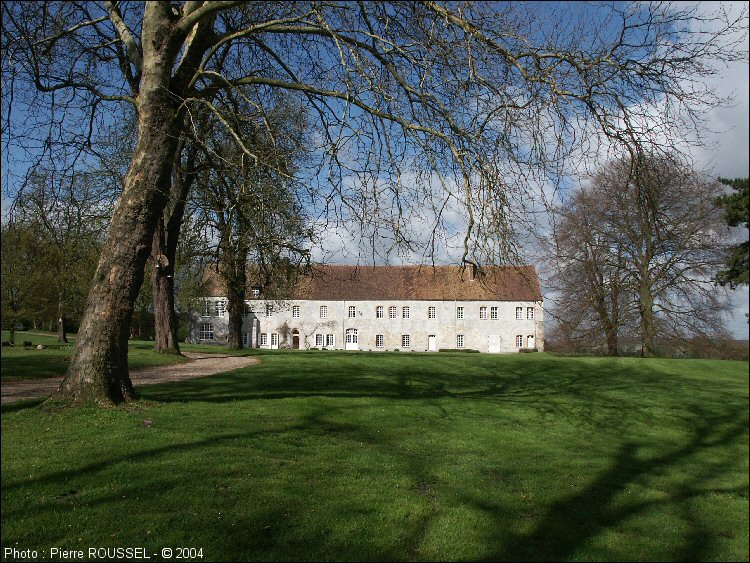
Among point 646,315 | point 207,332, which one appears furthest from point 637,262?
point 207,332

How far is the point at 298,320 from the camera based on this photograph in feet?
206

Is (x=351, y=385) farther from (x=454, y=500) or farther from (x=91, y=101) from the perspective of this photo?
(x=454, y=500)

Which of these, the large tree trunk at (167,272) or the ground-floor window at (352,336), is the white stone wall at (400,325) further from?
the large tree trunk at (167,272)

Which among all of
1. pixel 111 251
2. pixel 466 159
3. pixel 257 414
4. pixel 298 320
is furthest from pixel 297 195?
pixel 298 320

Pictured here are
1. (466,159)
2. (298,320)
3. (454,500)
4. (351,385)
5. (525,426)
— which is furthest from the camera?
(298,320)

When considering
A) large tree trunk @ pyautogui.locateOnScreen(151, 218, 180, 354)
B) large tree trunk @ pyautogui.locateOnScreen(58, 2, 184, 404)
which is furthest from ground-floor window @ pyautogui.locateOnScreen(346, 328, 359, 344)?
large tree trunk @ pyautogui.locateOnScreen(58, 2, 184, 404)

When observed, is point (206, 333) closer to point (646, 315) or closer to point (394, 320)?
point (394, 320)

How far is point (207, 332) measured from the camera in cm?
6494

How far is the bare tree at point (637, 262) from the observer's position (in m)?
8.05

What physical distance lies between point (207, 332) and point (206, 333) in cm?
16

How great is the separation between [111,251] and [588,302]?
79.7 feet

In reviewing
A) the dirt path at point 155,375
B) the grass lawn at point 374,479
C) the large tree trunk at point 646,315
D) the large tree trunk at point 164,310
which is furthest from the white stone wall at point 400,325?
Answer: the grass lawn at point 374,479

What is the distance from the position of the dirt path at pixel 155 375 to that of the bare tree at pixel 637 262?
8664mm

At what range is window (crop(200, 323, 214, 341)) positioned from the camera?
212 ft
